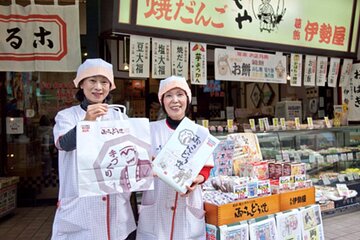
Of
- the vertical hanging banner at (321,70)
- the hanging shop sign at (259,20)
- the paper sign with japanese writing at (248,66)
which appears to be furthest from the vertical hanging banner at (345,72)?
the paper sign with japanese writing at (248,66)

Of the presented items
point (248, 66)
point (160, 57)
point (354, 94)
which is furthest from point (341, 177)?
point (160, 57)

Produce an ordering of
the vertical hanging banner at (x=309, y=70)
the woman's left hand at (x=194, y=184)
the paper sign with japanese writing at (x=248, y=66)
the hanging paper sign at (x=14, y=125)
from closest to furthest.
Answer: the woman's left hand at (x=194, y=184) → the paper sign with japanese writing at (x=248, y=66) → the vertical hanging banner at (x=309, y=70) → the hanging paper sign at (x=14, y=125)

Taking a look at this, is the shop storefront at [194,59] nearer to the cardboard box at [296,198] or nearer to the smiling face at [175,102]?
the smiling face at [175,102]

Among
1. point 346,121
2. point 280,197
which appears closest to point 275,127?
point 346,121

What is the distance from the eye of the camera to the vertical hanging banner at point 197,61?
545 centimetres

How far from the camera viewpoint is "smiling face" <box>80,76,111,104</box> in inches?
108

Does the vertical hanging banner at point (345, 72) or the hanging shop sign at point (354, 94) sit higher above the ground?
the vertical hanging banner at point (345, 72)

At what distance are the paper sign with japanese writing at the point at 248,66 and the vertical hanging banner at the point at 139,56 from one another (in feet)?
4.14

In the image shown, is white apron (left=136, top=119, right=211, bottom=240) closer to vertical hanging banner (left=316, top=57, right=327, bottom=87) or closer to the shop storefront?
the shop storefront

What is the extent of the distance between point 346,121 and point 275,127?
2152 millimetres

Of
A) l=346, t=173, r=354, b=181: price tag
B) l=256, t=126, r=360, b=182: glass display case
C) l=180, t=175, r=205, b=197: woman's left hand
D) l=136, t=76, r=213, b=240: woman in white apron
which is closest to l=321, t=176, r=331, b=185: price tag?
l=256, t=126, r=360, b=182: glass display case

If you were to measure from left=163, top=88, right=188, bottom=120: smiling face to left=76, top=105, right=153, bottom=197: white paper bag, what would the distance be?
0.46m

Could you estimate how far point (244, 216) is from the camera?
11.4 feet

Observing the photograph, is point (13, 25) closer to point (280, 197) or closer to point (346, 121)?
point (280, 197)
